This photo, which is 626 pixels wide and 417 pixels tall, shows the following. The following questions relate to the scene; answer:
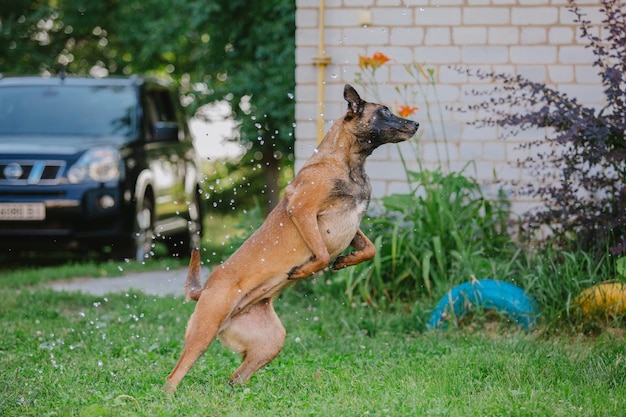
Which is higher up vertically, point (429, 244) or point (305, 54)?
point (305, 54)

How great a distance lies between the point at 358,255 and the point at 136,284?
4.58m

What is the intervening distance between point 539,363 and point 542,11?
4035mm

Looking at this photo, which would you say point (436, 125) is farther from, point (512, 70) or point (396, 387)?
point (396, 387)

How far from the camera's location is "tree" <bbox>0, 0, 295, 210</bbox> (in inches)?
476

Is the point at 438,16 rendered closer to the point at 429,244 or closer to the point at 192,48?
the point at 429,244

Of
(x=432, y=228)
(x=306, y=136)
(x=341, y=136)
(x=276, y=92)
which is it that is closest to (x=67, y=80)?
(x=276, y=92)

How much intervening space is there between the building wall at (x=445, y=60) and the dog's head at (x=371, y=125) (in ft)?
11.0

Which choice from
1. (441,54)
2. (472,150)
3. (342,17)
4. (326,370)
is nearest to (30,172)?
(342,17)

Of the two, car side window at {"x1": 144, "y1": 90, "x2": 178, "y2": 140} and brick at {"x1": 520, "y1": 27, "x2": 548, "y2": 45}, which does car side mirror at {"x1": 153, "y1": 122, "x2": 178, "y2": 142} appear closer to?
car side window at {"x1": 144, "y1": 90, "x2": 178, "y2": 140}

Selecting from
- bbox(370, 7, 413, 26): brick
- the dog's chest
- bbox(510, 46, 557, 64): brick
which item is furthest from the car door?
the dog's chest

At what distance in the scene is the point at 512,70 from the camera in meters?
8.28

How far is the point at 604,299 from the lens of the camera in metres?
6.11

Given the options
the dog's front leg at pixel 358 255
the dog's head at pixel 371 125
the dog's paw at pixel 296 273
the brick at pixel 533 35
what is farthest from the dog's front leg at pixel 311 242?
the brick at pixel 533 35

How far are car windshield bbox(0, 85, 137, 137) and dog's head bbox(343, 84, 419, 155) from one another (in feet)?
19.1
